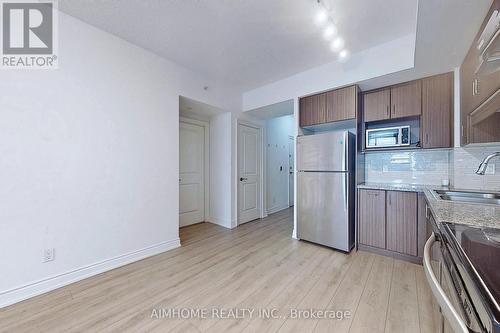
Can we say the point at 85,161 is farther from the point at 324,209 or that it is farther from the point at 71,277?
the point at 324,209

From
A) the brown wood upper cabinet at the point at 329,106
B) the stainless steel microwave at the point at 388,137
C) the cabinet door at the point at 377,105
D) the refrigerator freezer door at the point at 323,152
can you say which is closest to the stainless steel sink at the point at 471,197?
the stainless steel microwave at the point at 388,137

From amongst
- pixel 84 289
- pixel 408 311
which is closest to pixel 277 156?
pixel 408 311

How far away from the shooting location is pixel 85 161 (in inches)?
84.3

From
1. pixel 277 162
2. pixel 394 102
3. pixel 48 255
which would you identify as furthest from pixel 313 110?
pixel 48 255

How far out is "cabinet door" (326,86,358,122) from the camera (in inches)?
109

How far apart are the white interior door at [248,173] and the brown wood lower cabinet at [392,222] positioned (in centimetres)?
212

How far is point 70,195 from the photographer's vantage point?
2.04m

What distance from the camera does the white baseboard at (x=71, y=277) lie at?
174 centimetres

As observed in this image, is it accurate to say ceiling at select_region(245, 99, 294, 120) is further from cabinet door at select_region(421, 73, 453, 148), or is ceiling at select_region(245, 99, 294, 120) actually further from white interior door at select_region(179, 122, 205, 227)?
cabinet door at select_region(421, 73, 453, 148)

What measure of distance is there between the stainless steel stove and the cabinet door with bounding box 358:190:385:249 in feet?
5.91

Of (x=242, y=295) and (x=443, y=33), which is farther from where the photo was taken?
(x=242, y=295)

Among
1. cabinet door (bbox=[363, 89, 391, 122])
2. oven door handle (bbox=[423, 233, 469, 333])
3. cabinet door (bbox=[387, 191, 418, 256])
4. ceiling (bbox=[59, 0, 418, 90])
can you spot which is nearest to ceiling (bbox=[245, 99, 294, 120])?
ceiling (bbox=[59, 0, 418, 90])

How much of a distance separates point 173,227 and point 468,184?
358cm

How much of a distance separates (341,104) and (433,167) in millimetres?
1420
